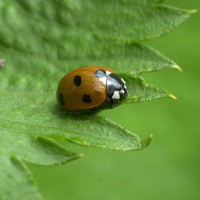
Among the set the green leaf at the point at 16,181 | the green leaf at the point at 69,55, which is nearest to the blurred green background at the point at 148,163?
the green leaf at the point at 69,55

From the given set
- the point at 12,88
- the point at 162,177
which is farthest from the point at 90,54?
the point at 162,177

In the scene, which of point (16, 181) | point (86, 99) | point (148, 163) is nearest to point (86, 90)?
point (86, 99)

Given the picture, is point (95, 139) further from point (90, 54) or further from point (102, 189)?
point (102, 189)

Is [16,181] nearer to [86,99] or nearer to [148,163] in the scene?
[86,99]

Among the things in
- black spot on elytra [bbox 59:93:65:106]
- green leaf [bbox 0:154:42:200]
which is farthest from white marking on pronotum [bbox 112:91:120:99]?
green leaf [bbox 0:154:42:200]

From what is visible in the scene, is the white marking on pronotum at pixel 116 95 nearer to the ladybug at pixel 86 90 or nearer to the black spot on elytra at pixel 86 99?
the ladybug at pixel 86 90

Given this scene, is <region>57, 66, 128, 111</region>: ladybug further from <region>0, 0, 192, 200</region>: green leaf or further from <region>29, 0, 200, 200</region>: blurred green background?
<region>29, 0, 200, 200</region>: blurred green background
